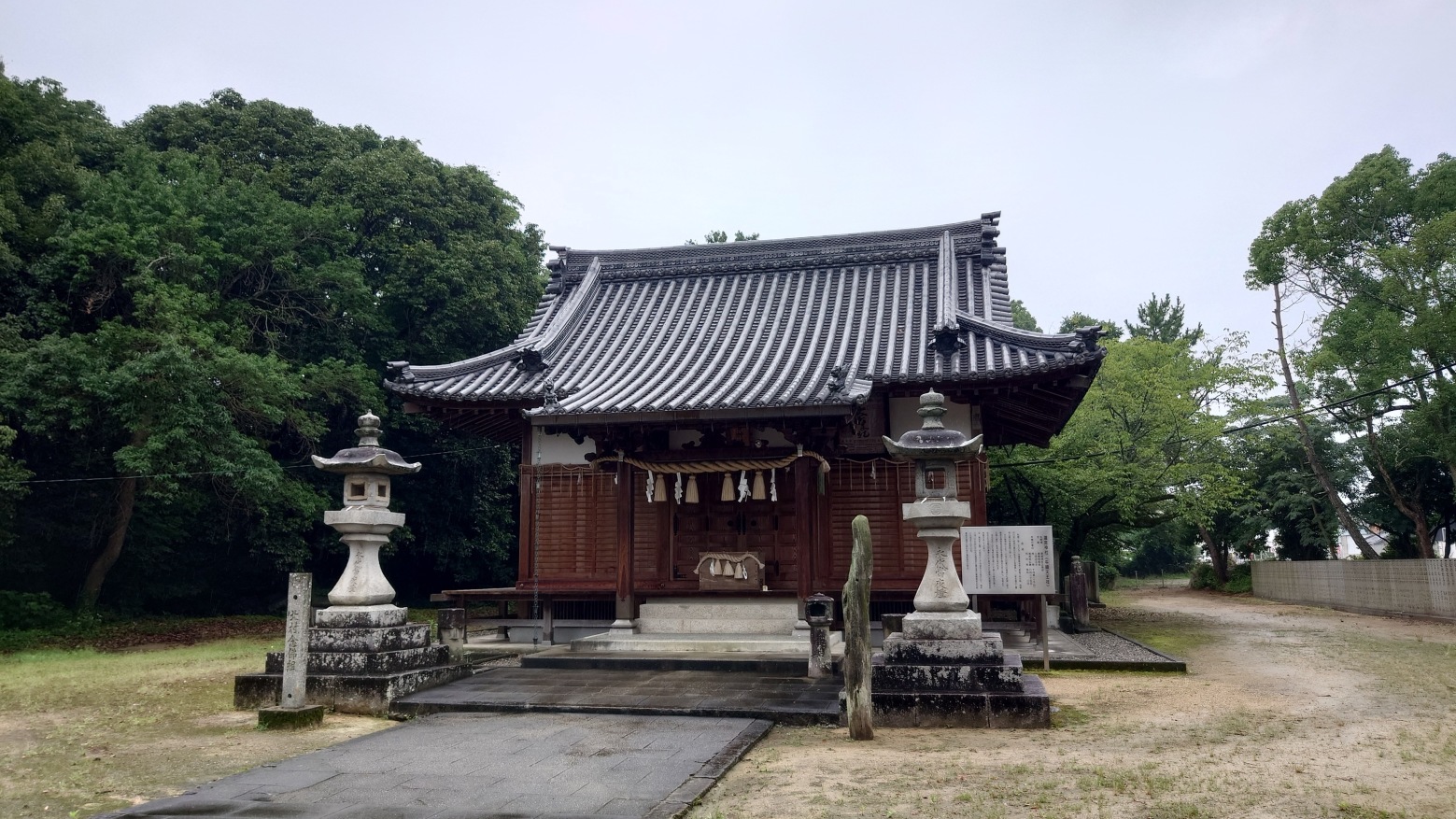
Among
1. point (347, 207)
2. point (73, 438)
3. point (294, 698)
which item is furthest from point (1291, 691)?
point (347, 207)

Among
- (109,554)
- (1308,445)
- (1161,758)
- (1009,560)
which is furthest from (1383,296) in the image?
(109,554)

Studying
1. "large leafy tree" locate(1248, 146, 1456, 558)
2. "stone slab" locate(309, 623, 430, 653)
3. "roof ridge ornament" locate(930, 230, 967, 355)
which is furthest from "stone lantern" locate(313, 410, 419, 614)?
"large leafy tree" locate(1248, 146, 1456, 558)

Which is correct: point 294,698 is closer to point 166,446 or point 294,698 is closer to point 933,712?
point 933,712

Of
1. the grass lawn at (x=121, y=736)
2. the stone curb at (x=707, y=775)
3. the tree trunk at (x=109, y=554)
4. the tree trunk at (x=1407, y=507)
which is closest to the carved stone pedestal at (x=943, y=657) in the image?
the stone curb at (x=707, y=775)

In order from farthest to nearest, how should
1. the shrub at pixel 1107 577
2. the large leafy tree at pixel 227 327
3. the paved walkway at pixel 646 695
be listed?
the shrub at pixel 1107 577 → the large leafy tree at pixel 227 327 → the paved walkway at pixel 646 695

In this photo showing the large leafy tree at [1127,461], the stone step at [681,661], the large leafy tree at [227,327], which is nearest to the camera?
the stone step at [681,661]

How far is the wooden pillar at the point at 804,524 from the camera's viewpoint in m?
13.7

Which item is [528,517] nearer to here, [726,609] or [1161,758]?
[726,609]

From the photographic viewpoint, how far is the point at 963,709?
845 cm

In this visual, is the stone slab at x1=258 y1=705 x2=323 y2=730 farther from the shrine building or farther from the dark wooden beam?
the dark wooden beam

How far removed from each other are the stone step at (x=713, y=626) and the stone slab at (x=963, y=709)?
16.7 ft

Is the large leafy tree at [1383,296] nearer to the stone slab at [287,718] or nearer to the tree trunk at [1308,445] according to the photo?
the tree trunk at [1308,445]

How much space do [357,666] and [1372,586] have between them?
26426 millimetres

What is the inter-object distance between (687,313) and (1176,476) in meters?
12.5
